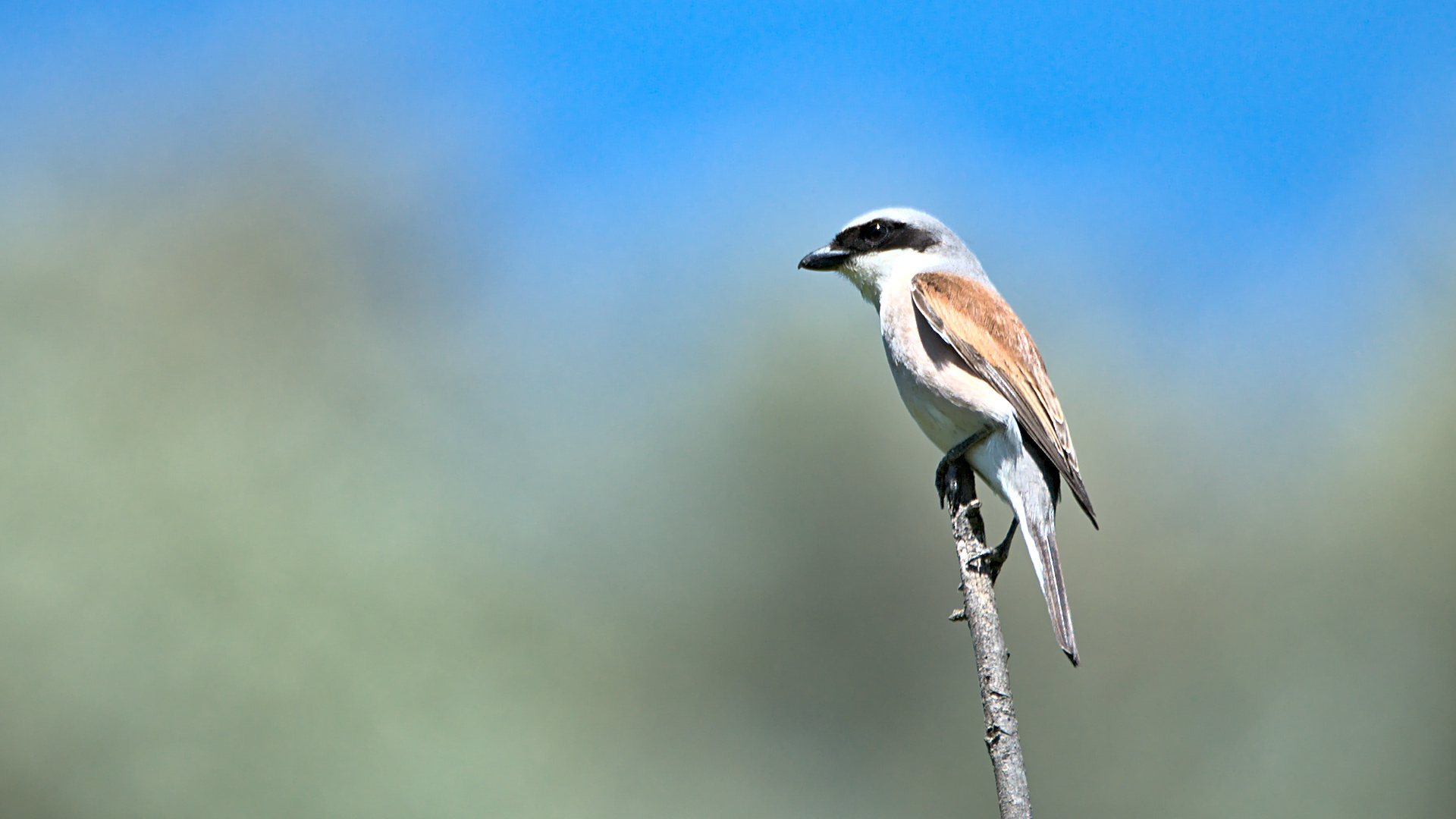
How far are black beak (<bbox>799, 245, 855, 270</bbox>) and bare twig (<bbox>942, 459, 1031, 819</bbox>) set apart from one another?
50.1 inches

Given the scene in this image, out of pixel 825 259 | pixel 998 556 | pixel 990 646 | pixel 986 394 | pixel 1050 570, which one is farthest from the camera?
pixel 825 259

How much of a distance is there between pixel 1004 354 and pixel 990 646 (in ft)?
4.15

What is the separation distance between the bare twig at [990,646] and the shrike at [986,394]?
0.15 m

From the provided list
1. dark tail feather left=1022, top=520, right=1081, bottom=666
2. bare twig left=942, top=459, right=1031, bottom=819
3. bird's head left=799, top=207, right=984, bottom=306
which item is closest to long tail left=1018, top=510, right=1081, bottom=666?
dark tail feather left=1022, top=520, right=1081, bottom=666

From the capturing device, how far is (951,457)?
326 centimetres

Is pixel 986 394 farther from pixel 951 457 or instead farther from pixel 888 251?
pixel 888 251

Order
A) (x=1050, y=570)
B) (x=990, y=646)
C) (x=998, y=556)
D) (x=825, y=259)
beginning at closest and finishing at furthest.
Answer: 1. (x=990, y=646)
2. (x=998, y=556)
3. (x=1050, y=570)
4. (x=825, y=259)

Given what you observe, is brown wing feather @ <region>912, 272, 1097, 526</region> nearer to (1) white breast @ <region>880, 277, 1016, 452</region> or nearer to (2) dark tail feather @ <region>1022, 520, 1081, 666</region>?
(1) white breast @ <region>880, 277, 1016, 452</region>

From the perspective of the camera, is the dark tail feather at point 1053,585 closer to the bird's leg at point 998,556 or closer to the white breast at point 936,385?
the bird's leg at point 998,556

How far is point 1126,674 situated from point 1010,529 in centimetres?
1067

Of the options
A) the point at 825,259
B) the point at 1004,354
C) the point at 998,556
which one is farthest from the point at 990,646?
the point at 825,259

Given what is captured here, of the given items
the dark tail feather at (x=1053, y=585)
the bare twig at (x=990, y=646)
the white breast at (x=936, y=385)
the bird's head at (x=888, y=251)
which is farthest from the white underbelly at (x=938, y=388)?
the bird's head at (x=888, y=251)

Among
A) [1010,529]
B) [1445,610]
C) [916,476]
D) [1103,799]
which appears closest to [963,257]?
[1010,529]

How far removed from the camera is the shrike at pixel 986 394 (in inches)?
122
